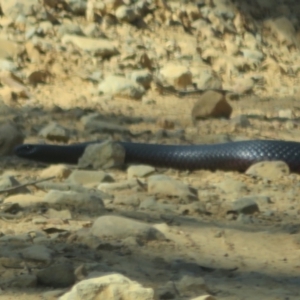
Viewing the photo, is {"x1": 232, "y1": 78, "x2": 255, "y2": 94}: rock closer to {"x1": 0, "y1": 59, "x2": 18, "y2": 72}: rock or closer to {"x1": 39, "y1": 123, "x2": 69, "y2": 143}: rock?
{"x1": 0, "y1": 59, "x2": 18, "y2": 72}: rock

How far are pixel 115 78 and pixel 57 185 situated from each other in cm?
305

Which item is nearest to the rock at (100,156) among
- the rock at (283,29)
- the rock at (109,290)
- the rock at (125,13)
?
the rock at (109,290)

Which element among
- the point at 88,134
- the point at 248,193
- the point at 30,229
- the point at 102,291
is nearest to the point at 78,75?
the point at 88,134

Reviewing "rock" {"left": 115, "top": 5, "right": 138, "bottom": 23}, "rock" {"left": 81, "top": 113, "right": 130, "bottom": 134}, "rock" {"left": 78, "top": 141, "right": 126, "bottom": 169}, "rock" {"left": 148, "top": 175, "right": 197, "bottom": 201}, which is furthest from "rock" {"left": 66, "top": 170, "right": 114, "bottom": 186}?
"rock" {"left": 115, "top": 5, "right": 138, "bottom": 23}

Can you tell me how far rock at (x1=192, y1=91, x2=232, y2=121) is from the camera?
6820 mm

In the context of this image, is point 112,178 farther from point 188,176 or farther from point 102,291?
point 102,291

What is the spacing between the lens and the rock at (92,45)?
7.99 metres

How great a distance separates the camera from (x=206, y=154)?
18.2 feet

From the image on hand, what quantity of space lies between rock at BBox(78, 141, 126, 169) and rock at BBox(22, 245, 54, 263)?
1975mm

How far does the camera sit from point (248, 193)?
488 centimetres

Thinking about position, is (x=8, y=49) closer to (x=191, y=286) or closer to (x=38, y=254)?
(x=38, y=254)

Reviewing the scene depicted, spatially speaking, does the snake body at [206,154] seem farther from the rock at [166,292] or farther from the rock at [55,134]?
the rock at [166,292]

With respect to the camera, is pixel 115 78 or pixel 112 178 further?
pixel 115 78

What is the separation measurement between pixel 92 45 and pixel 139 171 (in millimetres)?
3120
